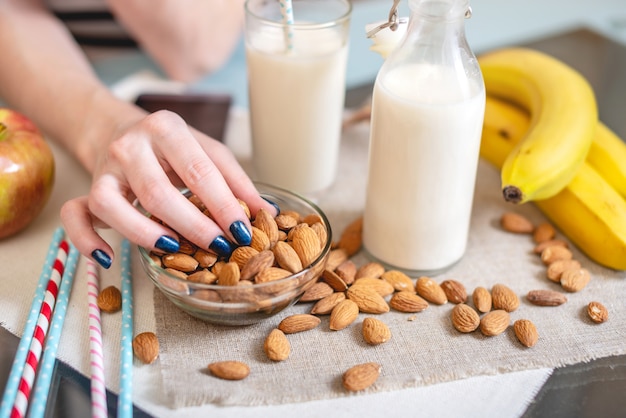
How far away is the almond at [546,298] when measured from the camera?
2.83 ft

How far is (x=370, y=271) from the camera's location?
0.91m

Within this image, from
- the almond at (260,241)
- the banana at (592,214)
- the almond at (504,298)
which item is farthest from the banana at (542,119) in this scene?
the almond at (260,241)

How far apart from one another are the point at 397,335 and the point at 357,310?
59 millimetres

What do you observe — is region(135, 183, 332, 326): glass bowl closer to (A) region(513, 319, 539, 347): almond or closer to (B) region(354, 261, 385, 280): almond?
(B) region(354, 261, 385, 280): almond

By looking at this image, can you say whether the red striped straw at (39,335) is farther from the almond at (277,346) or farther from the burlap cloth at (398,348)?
the almond at (277,346)

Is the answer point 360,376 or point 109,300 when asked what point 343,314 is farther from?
point 109,300

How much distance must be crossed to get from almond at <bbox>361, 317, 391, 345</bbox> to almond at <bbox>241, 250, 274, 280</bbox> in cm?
14

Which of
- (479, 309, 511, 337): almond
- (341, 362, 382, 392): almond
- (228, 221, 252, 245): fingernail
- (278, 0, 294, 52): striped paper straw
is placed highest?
(278, 0, 294, 52): striped paper straw

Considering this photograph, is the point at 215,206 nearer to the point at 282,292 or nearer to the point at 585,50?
the point at 282,292

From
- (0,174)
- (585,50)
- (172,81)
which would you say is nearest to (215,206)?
(0,174)

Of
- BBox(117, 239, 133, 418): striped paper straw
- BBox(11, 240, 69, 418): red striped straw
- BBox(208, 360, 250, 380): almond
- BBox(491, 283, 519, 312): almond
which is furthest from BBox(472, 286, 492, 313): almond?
BBox(11, 240, 69, 418): red striped straw

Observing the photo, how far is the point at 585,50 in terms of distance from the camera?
152 cm

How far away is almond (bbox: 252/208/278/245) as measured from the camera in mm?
812

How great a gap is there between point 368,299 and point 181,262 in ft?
0.79
